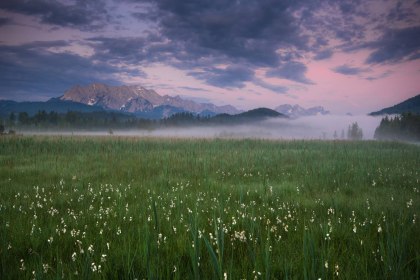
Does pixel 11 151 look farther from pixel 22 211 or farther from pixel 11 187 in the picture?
pixel 22 211

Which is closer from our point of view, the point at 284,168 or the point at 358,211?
the point at 358,211

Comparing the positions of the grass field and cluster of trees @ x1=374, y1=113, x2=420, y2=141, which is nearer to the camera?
the grass field

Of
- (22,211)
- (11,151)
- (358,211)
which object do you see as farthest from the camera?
(11,151)

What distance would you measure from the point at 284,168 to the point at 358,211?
7744 millimetres

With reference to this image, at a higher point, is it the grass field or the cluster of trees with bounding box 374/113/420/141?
the cluster of trees with bounding box 374/113/420/141

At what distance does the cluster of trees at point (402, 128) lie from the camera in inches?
5148

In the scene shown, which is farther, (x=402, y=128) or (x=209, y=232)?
(x=402, y=128)

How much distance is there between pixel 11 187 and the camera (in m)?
8.75

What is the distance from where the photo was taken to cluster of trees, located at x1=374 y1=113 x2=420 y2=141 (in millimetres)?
130750

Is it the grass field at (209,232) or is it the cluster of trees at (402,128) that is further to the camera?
the cluster of trees at (402,128)

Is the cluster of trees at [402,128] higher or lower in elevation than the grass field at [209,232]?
higher

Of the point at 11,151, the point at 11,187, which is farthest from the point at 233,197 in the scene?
the point at 11,151

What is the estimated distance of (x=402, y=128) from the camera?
141625 mm

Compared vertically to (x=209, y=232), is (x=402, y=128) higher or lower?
higher
